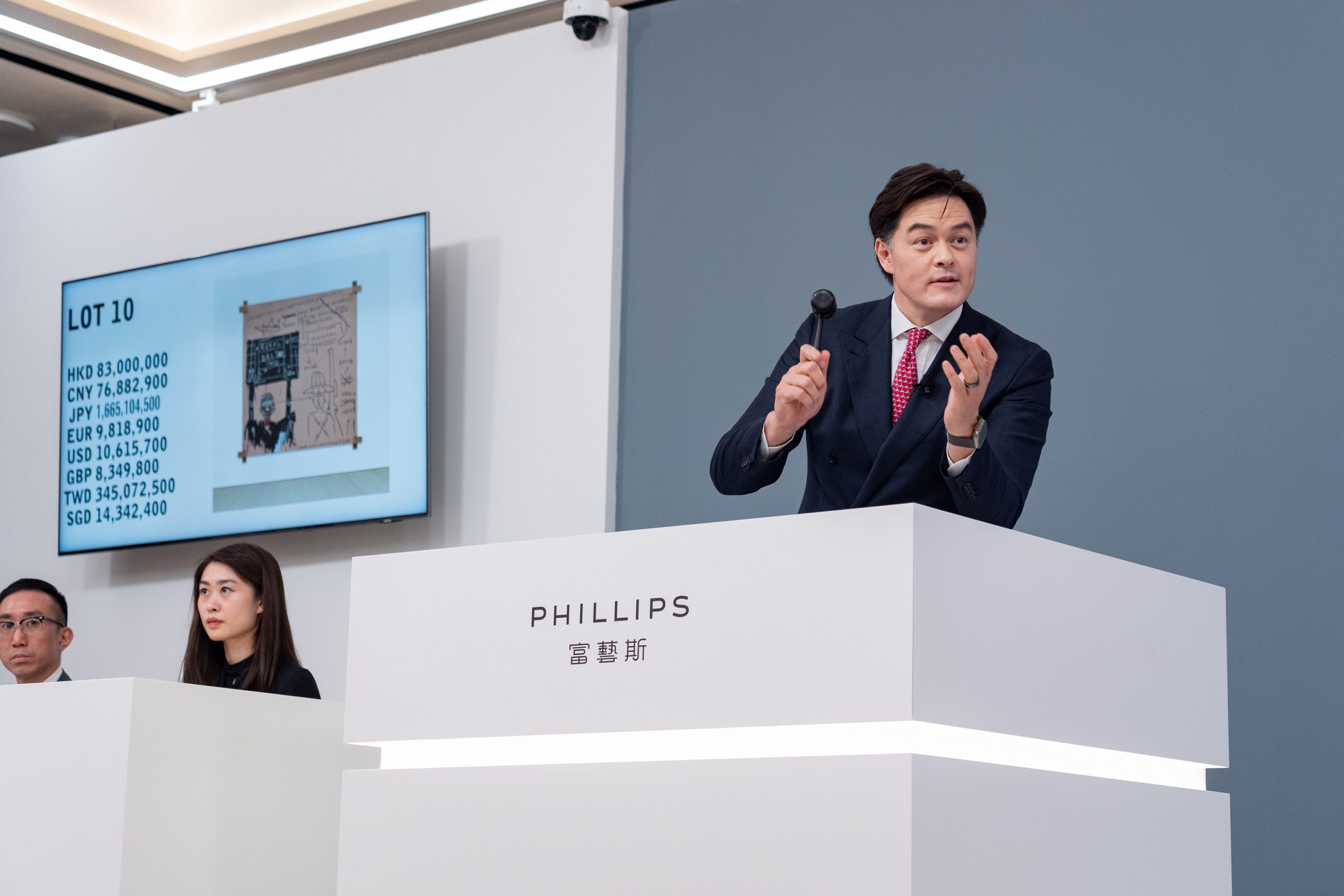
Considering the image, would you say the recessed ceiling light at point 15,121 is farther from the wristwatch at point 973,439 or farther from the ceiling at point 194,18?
the wristwatch at point 973,439

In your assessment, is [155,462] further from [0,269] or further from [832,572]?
[832,572]

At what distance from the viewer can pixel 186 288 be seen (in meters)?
4.73

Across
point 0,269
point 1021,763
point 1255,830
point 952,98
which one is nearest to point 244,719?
point 1021,763

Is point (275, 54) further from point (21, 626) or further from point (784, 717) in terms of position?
A: point (784, 717)

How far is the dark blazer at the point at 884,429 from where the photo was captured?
1.90 m

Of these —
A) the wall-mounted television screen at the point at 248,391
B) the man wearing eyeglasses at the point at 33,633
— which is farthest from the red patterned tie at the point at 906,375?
the man wearing eyeglasses at the point at 33,633

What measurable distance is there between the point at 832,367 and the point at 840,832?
27.5 inches

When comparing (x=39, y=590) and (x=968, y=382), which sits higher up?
(x=968, y=382)

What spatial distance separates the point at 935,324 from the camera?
2.02 meters

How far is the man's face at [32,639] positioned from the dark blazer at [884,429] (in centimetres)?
264

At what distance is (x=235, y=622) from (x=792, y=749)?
6.53 feet

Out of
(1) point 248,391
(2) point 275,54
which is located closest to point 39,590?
(1) point 248,391

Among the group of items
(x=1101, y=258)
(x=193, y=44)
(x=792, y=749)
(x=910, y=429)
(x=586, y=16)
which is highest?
(x=193, y=44)

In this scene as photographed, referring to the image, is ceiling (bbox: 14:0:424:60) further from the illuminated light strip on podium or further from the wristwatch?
A: the wristwatch
